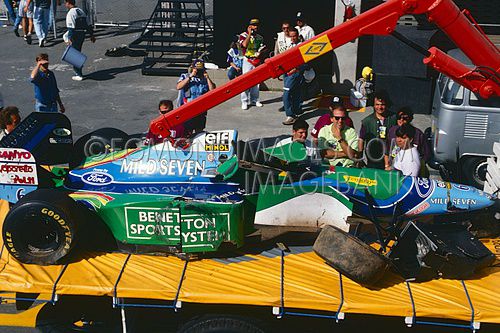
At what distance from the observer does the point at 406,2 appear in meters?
6.46

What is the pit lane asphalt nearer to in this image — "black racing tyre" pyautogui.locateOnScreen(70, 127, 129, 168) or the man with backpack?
the man with backpack

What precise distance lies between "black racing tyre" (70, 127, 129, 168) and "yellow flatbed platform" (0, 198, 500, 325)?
5.28 feet

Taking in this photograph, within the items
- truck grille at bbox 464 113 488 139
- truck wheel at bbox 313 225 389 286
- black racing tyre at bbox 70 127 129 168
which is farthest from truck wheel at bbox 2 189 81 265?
truck grille at bbox 464 113 488 139

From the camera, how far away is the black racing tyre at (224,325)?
6.05 meters

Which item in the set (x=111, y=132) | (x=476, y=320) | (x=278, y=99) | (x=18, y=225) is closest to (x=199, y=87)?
(x=111, y=132)

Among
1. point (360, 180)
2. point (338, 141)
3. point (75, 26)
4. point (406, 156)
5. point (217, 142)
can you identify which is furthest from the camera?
point (75, 26)

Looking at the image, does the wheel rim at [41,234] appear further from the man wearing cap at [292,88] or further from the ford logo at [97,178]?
the man wearing cap at [292,88]

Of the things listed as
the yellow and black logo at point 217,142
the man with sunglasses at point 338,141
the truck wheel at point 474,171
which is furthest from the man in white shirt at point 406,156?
the truck wheel at point 474,171

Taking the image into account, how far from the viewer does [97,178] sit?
734 centimetres

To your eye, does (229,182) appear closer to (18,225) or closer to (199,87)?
(18,225)

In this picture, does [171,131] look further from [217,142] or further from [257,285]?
[257,285]

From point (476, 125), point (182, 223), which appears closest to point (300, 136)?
point (182, 223)

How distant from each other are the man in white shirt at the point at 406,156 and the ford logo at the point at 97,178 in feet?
11.9

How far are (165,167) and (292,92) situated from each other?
6.69m
